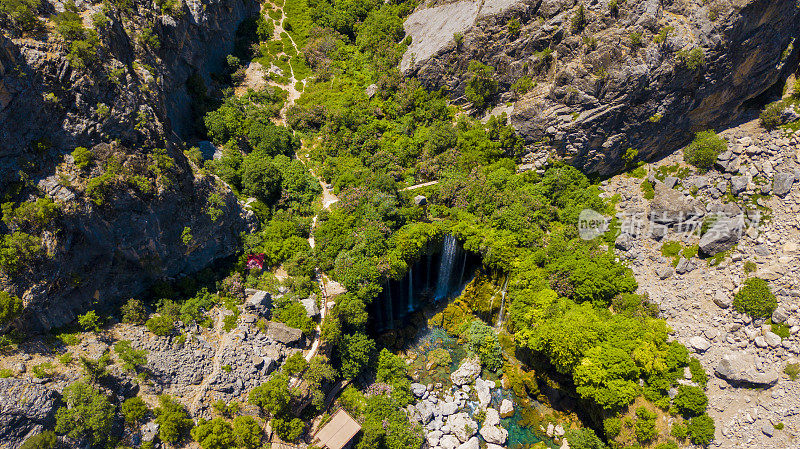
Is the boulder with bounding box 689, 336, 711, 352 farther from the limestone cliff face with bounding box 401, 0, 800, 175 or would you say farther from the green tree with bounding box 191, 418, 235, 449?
the green tree with bounding box 191, 418, 235, 449

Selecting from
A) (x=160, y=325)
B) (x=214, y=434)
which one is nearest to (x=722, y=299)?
(x=214, y=434)

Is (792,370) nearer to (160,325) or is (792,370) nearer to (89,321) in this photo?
(160,325)

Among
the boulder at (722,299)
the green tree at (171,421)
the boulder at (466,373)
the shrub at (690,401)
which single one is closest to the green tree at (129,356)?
the green tree at (171,421)

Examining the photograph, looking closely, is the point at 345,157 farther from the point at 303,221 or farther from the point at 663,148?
the point at 663,148

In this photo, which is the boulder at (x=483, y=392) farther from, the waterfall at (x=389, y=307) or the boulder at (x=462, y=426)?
the waterfall at (x=389, y=307)

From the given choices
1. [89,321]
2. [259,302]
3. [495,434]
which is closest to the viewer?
[89,321]

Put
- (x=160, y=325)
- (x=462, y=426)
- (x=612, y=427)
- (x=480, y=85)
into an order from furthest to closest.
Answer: (x=480, y=85)
(x=462, y=426)
(x=612, y=427)
(x=160, y=325)
